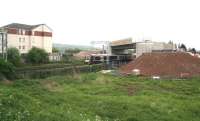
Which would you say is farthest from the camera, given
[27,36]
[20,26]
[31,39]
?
[31,39]

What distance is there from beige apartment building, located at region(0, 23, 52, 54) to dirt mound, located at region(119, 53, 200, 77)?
22.0m

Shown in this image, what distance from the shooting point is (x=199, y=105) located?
1719 cm

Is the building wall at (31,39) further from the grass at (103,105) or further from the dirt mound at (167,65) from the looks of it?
the grass at (103,105)

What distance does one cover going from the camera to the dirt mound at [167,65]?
3528cm

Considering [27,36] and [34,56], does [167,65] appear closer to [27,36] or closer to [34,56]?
[34,56]

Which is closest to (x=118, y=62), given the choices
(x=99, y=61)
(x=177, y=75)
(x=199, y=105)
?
(x=99, y=61)

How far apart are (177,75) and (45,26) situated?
33.0m

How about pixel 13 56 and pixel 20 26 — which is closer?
pixel 13 56

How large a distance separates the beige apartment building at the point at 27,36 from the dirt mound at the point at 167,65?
72.1 feet

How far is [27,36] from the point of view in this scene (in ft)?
185

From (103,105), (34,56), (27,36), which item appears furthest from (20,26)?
(103,105)

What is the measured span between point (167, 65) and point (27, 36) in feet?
93.8

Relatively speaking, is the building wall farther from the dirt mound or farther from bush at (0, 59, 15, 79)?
bush at (0, 59, 15, 79)

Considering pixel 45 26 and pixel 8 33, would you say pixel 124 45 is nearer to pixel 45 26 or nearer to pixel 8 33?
pixel 45 26
